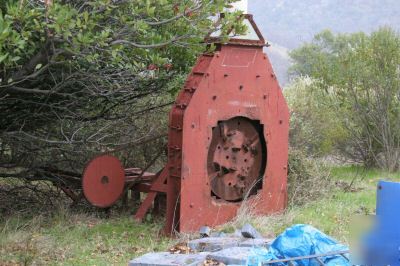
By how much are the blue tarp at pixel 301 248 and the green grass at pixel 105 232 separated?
140 centimetres

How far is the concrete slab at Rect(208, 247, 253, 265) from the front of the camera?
7.19 metres

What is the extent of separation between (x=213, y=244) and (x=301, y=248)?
5.42 ft

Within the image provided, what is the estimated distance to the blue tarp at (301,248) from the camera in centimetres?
698

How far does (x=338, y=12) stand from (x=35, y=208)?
87617 millimetres

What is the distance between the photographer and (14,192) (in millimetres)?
12844

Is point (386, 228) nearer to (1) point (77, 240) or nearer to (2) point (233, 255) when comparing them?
(2) point (233, 255)

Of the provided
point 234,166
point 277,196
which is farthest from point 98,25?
point 277,196

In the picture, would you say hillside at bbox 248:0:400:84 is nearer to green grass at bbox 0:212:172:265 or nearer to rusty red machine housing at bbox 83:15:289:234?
rusty red machine housing at bbox 83:15:289:234

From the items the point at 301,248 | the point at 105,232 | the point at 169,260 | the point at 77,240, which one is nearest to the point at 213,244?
the point at 169,260

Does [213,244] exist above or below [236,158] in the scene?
below

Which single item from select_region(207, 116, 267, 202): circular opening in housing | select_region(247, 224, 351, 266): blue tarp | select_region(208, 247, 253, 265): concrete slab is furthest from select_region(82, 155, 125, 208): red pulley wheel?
select_region(247, 224, 351, 266): blue tarp

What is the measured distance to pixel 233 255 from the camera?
7.39 meters

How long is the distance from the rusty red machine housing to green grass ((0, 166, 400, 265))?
0.39 meters

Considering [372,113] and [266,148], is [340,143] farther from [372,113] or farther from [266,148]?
[266,148]
